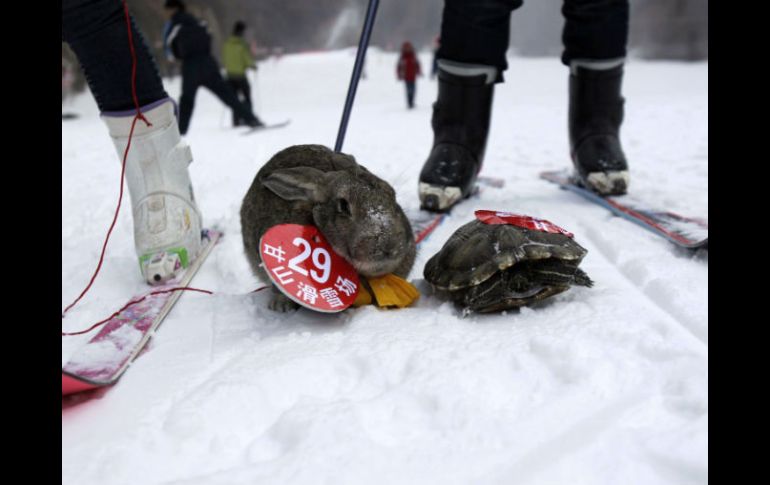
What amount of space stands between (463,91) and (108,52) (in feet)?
6.46

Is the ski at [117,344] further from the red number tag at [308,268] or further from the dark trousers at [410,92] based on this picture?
the dark trousers at [410,92]

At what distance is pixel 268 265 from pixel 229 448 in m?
0.72

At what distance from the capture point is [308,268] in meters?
1.99

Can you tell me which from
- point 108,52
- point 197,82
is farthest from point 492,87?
point 197,82

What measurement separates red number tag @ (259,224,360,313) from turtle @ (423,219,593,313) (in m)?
0.36

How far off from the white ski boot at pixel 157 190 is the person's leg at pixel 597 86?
2466 millimetres

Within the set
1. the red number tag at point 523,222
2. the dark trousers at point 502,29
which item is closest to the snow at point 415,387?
the red number tag at point 523,222

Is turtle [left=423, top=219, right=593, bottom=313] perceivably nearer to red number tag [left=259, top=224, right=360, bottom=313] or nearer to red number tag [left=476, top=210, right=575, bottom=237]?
red number tag [left=476, top=210, right=575, bottom=237]

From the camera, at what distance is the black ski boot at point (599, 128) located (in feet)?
11.6

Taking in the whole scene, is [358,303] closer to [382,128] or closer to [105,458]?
[105,458]

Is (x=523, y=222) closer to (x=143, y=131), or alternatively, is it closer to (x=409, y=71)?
(x=143, y=131)

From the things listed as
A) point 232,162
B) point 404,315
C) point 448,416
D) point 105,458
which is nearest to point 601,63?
point 404,315

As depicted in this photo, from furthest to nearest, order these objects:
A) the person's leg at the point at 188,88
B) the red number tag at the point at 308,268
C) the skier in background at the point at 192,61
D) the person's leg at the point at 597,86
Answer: the skier in background at the point at 192,61 → the person's leg at the point at 188,88 → the person's leg at the point at 597,86 → the red number tag at the point at 308,268

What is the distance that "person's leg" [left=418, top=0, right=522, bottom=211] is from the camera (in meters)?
3.27
